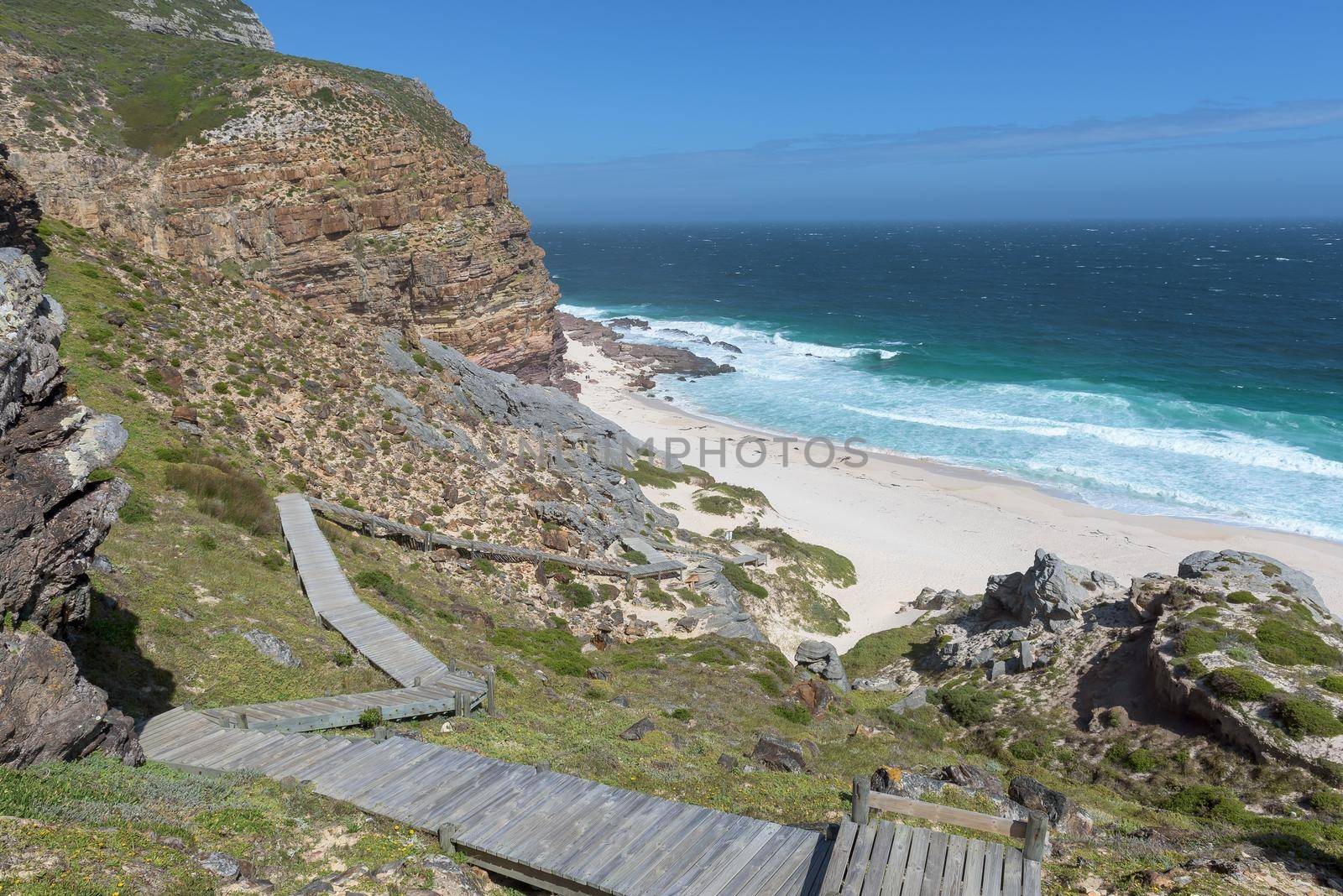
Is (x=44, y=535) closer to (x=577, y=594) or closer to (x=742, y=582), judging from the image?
(x=577, y=594)

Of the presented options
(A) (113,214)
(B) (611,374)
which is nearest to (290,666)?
(A) (113,214)

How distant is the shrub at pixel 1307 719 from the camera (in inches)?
619

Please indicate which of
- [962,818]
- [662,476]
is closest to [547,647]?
[962,818]

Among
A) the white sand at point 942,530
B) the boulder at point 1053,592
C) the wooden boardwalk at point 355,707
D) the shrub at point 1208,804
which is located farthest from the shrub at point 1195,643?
the wooden boardwalk at point 355,707

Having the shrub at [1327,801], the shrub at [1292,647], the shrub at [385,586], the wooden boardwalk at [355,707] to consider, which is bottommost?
the shrub at [1327,801]

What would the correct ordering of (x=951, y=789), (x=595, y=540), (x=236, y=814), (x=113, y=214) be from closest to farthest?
(x=236, y=814), (x=951, y=789), (x=595, y=540), (x=113, y=214)

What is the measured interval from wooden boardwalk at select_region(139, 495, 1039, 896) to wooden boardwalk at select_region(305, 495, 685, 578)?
37.4 ft

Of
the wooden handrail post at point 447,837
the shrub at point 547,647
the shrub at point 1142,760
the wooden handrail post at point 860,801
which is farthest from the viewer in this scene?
the shrub at point 547,647

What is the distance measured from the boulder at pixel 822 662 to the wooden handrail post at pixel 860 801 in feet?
53.6

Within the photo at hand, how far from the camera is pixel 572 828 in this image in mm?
9242

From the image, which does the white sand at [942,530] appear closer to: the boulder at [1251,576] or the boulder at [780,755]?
the boulder at [1251,576]

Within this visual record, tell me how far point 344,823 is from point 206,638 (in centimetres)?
674

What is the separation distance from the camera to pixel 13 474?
8750 millimetres

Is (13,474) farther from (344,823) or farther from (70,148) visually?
(70,148)
